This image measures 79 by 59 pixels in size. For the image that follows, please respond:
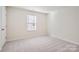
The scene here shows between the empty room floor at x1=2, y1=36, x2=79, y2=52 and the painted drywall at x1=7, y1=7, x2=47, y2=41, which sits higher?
the painted drywall at x1=7, y1=7, x2=47, y2=41

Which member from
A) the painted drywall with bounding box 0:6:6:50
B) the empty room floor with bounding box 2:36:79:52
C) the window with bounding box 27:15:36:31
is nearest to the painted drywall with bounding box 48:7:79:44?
the empty room floor with bounding box 2:36:79:52

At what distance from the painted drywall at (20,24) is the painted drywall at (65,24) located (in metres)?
0.19

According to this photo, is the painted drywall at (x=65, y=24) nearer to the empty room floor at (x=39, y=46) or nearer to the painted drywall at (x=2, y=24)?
the empty room floor at (x=39, y=46)

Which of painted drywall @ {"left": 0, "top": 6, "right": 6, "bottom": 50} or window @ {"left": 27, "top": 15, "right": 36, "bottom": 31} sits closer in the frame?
painted drywall @ {"left": 0, "top": 6, "right": 6, "bottom": 50}

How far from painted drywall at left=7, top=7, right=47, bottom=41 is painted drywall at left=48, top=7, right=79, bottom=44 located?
0.19 m

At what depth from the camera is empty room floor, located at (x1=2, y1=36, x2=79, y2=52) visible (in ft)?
6.26

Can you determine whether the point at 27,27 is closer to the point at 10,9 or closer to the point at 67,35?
the point at 10,9

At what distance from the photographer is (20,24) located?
2.02 m

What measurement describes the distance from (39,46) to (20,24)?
0.67 m

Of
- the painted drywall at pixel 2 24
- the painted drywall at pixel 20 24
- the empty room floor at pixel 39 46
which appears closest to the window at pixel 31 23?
the painted drywall at pixel 20 24

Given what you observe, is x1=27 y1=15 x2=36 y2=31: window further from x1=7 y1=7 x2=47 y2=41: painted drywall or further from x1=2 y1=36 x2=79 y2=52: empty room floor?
x1=2 y1=36 x2=79 y2=52: empty room floor

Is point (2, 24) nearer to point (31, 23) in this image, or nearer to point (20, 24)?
point (20, 24)
